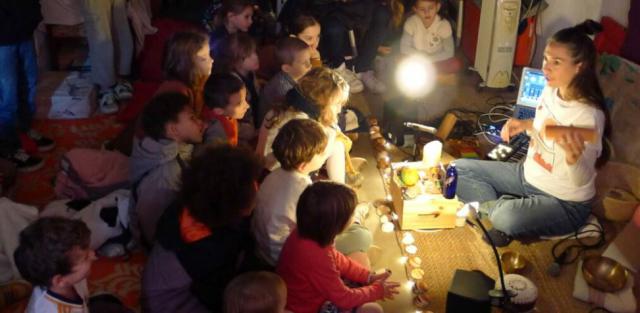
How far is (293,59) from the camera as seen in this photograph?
11.8 ft

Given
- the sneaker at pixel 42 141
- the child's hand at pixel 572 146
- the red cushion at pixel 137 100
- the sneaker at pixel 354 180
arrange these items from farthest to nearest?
the red cushion at pixel 137 100 → the sneaker at pixel 42 141 → the sneaker at pixel 354 180 → the child's hand at pixel 572 146

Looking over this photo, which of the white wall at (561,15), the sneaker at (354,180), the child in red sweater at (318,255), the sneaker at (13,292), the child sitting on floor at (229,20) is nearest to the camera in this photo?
the child in red sweater at (318,255)

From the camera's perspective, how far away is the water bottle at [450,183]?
3066 mm

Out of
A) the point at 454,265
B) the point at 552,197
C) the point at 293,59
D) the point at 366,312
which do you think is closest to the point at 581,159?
the point at 552,197

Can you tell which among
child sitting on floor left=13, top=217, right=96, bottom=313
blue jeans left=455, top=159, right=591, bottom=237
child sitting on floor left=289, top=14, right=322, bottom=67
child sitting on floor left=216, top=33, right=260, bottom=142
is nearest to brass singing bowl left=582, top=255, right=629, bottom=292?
Answer: blue jeans left=455, top=159, right=591, bottom=237

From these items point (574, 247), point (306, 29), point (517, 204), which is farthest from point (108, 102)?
point (574, 247)

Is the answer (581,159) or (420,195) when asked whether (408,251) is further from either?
(581,159)

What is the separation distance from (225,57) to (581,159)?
79.9 inches

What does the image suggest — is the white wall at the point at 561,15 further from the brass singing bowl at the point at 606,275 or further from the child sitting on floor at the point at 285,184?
the child sitting on floor at the point at 285,184

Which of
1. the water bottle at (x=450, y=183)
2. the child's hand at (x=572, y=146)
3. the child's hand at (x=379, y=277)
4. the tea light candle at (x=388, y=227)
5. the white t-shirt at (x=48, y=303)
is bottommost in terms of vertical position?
the tea light candle at (x=388, y=227)

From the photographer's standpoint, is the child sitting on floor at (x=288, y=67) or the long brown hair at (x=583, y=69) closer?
the long brown hair at (x=583, y=69)

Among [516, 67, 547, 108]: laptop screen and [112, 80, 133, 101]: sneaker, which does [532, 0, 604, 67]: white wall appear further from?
[112, 80, 133, 101]: sneaker

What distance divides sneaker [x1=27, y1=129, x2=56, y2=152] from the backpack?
765 mm

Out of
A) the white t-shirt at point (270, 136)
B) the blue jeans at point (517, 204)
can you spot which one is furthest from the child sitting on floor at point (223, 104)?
the blue jeans at point (517, 204)
